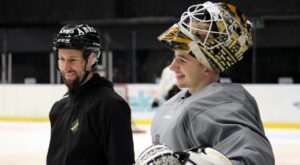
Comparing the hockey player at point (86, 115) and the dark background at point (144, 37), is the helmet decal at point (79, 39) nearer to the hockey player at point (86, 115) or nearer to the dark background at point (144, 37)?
the hockey player at point (86, 115)

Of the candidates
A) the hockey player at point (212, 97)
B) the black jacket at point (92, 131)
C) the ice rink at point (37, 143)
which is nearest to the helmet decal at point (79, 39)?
the black jacket at point (92, 131)

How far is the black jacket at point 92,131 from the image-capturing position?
1.96m

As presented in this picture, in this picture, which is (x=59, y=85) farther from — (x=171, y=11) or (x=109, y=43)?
(x=171, y=11)

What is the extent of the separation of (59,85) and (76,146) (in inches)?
392

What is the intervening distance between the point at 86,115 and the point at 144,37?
10891mm

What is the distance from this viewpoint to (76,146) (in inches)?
77.3

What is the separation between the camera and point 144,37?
42.1ft

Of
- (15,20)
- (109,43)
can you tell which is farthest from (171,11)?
(15,20)

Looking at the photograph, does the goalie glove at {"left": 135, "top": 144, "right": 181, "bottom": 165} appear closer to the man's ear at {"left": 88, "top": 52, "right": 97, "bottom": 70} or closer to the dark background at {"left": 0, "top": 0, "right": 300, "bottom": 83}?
the man's ear at {"left": 88, "top": 52, "right": 97, "bottom": 70}

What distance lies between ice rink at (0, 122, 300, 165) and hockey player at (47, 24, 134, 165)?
14.1ft

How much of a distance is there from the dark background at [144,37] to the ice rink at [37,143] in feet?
7.11

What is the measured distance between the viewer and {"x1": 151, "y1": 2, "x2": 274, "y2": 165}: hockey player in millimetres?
1059

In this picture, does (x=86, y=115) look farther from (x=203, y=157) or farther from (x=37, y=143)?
(x=37, y=143)

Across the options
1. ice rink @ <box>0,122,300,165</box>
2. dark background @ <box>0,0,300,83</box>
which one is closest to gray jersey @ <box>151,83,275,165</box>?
ice rink @ <box>0,122,300,165</box>
